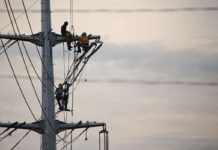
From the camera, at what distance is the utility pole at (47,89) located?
96.2 feet

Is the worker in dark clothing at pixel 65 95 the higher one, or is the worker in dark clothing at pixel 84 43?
the worker in dark clothing at pixel 84 43

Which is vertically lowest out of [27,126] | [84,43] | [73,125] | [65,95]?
[27,126]

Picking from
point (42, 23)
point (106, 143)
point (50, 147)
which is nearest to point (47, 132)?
point (50, 147)

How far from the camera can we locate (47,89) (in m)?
29.4

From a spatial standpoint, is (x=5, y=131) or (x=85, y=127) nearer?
(x=5, y=131)

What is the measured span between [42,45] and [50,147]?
4.86 metres

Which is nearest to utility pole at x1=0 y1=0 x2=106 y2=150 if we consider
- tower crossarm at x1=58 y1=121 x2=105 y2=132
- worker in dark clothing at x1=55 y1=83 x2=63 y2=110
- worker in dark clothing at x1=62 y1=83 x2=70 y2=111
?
tower crossarm at x1=58 y1=121 x2=105 y2=132

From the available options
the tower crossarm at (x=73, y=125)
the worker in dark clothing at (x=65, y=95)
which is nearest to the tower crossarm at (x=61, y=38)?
the worker in dark clothing at (x=65, y=95)

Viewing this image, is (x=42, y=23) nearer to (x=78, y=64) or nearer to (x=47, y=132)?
(x=78, y=64)

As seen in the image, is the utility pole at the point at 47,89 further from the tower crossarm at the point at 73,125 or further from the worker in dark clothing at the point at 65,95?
the worker in dark clothing at the point at 65,95

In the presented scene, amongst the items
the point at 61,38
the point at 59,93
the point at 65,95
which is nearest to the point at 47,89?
the point at 59,93

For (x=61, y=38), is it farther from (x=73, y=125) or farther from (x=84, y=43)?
(x=73, y=125)

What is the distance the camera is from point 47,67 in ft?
96.8

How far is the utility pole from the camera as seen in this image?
29.3 metres
